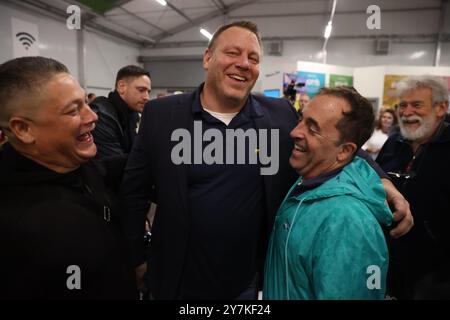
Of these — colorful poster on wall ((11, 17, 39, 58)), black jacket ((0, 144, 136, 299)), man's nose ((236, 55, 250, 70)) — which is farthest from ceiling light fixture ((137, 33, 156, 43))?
black jacket ((0, 144, 136, 299))

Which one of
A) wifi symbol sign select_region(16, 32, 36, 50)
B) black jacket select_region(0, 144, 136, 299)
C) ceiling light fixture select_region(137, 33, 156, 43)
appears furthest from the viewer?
ceiling light fixture select_region(137, 33, 156, 43)

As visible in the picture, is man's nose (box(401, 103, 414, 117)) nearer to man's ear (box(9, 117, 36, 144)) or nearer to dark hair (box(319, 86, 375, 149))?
dark hair (box(319, 86, 375, 149))

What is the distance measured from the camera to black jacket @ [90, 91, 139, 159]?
2129mm

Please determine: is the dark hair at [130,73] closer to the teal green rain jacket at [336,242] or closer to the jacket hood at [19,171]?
the jacket hood at [19,171]

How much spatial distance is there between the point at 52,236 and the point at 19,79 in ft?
1.62

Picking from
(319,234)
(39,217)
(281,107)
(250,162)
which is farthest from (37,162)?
(281,107)

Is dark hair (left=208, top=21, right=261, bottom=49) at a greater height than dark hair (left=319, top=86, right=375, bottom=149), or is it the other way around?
dark hair (left=208, top=21, right=261, bottom=49)

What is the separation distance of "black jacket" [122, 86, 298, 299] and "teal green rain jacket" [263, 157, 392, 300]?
300 mm

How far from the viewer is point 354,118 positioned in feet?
3.77

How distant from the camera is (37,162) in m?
1.00

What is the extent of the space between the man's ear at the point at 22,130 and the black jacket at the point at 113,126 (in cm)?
105

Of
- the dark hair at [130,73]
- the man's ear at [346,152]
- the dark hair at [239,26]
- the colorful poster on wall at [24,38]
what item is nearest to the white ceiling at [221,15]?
the colorful poster on wall at [24,38]

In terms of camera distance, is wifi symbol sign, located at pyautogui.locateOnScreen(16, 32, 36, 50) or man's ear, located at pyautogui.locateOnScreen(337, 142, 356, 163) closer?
man's ear, located at pyautogui.locateOnScreen(337, 142, 356, 163)
